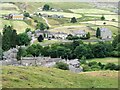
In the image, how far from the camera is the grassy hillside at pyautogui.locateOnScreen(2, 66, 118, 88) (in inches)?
481

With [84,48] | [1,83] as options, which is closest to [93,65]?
[84,48]

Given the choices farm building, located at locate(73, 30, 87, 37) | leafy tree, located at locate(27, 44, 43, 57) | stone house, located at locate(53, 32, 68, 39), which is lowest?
stone house, located at locate(53, 32, 68, 39)

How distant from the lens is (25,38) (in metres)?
45.1

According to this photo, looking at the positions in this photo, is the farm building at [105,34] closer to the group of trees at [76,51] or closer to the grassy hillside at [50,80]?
the group of trees at [76,51]

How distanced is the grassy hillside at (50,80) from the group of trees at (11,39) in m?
25.6

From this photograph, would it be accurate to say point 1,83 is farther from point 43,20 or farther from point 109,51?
point 43,20

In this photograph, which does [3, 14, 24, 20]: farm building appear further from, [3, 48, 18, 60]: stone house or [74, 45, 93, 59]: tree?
[74, 45, 93, 59]: tree

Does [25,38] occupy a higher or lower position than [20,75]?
lower

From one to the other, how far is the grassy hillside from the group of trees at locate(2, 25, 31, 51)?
2557 centimetres

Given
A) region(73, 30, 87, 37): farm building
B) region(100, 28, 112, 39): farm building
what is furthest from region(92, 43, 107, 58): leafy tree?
region(73, 30, 87, 37): farm building

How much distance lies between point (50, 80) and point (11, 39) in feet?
96.9

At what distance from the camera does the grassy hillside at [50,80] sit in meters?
12.2

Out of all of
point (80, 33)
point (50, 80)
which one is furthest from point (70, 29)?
point (50, 80)

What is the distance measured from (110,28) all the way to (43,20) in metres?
17.0
